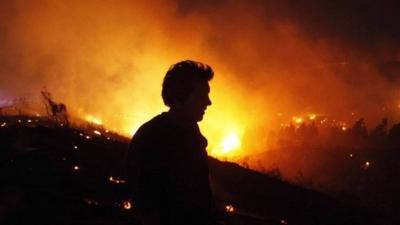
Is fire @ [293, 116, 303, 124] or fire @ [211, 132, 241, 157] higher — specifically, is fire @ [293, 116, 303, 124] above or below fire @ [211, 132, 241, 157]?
above

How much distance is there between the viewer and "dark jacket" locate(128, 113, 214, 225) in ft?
9.13

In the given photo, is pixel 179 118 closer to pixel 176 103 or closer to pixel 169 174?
pixel 176 103

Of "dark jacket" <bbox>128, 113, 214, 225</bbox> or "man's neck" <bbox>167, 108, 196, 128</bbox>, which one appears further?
"man's neck" <bbox>167, 108, 196, 128</bbox>

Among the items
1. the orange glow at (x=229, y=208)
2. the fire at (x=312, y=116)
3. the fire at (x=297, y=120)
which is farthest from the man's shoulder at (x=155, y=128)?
the fire at (x=312, y=116)

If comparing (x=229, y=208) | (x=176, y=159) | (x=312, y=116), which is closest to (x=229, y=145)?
(x=312, y=116)

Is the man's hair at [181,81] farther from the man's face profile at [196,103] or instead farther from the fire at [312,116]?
the fire at [312,116]

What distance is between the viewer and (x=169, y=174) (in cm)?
288

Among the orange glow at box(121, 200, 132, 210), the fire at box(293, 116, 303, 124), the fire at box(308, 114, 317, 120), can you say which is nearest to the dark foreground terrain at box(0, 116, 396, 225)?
the orange glow at box(121, 200, 132, 210)

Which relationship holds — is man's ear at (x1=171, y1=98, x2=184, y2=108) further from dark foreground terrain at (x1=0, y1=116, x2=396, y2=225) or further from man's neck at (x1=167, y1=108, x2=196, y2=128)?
dark foreground terrain at (x1=0, y1=116, x2=396, y2=225)

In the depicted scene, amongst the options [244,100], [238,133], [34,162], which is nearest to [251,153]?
[238,133]

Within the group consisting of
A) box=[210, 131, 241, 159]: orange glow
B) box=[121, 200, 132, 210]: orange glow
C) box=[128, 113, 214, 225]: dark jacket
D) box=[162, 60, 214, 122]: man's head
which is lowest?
box=[128, 113, 214, 225]: dark jacket

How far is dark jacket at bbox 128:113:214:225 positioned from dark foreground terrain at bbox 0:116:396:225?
13.7 feet

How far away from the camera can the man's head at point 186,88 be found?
3.13m

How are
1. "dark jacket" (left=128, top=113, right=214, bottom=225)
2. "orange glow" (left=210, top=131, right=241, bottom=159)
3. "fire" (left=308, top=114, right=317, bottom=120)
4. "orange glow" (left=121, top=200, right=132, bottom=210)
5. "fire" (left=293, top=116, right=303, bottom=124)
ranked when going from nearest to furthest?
"dark jacket" (left=128, top=113, right=214, bottom=225) < "orange glow" (left=121, top=200, right=132, bottom=210) < "orange glow" (left=210, top=131, right=241, bottom=159) < "fire" (left=293, top=116, right=303, bottom=124) < "fire" (left=308, top=114, right=317, bottom=120)
